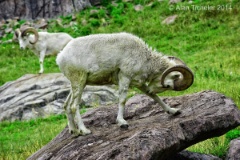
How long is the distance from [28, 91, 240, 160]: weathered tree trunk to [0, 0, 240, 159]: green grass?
3.60 metres

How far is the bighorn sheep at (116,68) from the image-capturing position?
7453 millimetres

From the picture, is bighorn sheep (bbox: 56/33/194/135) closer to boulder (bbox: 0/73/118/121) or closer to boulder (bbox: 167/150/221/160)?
boulder (bbox: 167/150/221/160)

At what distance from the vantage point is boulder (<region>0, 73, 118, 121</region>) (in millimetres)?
15758

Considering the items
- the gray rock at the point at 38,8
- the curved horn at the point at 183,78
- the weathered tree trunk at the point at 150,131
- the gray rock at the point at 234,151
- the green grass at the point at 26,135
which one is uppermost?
the curved horn at the point at 183,78

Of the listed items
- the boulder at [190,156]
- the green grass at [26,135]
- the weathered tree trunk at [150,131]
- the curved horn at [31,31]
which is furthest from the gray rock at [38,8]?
the boulder at [190,156]

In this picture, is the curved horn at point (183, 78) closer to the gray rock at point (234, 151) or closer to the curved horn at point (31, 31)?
the gray rock at point (234, 151)

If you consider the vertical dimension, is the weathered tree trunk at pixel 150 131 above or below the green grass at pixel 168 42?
above

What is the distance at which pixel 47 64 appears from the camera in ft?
76.2

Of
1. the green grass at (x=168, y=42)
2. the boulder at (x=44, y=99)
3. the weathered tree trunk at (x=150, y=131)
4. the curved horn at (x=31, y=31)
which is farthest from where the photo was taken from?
the curved horn at (x=31, y=31)

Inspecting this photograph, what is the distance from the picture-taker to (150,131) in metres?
6.68

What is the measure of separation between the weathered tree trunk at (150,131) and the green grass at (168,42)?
3596mm

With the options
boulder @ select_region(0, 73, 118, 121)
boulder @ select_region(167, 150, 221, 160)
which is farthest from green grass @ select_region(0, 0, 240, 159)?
boulder @ select_region(167, 150, 221, 160)

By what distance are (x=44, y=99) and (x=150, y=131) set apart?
9773 mm

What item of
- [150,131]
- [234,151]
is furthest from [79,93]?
[234,151]
